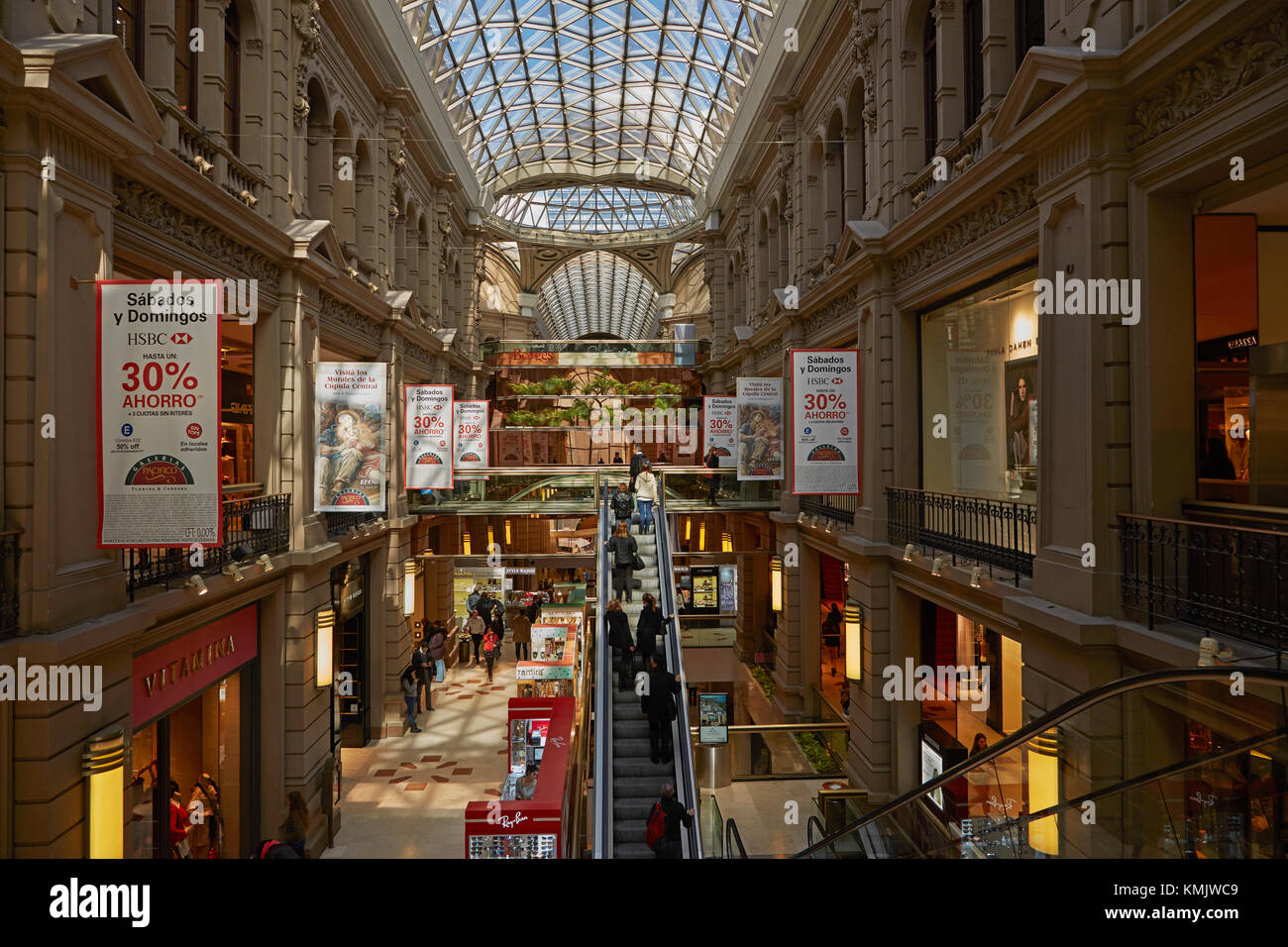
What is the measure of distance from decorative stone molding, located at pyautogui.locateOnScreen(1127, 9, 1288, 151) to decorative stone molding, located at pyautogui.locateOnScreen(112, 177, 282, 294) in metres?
9.62

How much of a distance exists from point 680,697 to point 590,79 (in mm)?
28122

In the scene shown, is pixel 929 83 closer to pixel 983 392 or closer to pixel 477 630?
pixel 983 392

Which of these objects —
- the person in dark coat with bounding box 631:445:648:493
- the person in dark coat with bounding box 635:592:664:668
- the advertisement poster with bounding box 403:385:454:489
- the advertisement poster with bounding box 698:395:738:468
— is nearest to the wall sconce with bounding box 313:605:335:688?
the advertisement poster with bounding box 403:385:454:489

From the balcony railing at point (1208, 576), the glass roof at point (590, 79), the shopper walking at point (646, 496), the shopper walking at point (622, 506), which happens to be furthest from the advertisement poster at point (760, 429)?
the glass roof at point (590, 79)

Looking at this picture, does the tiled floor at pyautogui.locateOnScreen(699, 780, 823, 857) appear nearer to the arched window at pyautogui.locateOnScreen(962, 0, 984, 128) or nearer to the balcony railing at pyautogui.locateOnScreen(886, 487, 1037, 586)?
the balcony railing at pyautogui.locateOnScreen(886, 487, 1037, 586)

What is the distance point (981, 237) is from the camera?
31.3 ft

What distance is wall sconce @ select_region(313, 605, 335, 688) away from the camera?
1234 centimetres

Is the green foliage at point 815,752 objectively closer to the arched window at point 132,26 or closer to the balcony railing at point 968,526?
the balcony railing at point 968,526

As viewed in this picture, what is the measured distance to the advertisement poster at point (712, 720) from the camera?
546 inches

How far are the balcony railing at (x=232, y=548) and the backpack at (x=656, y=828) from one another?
19.9 feet

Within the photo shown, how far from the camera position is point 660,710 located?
10320 millimetres
